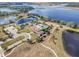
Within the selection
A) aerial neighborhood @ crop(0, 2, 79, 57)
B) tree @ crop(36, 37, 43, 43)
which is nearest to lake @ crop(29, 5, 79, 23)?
aerial neighborhood @ crop(0, 2, 79, 57)

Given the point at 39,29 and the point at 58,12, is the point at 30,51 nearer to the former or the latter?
the point at 39,29

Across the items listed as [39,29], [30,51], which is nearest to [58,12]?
[39,29]

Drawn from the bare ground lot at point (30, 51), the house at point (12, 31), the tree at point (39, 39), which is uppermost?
the house at point (12, 31)

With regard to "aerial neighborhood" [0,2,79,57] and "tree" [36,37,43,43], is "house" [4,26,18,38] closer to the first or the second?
→ "aerial neighborhood" [0,2,79,57]

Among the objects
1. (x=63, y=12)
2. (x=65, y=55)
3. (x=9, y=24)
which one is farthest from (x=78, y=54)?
(x=9, y=24)

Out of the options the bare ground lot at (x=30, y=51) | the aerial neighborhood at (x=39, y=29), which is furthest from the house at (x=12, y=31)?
the bare ground lot at (x=30, y=51)

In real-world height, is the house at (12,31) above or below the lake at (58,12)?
below

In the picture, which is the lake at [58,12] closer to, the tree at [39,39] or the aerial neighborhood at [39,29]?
the aerial neighborhood at [39,29]

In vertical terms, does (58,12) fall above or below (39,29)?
above
